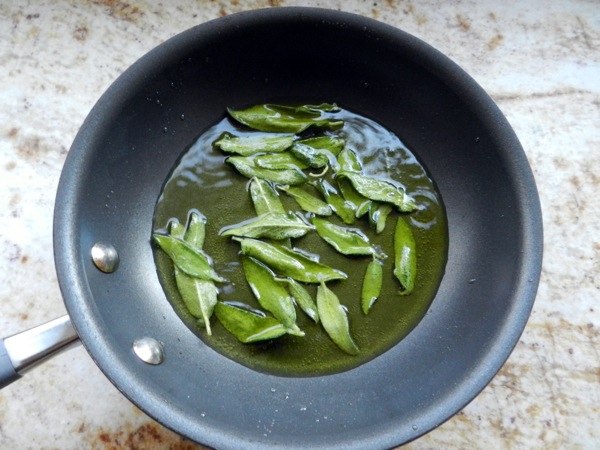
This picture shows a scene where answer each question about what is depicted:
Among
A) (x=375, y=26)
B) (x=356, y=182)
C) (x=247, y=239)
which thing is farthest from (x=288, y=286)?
(x=375, y=26)

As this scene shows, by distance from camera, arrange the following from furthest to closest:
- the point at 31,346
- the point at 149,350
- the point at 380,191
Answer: the point at 380,191
the point at 149,350
the point at 31,346

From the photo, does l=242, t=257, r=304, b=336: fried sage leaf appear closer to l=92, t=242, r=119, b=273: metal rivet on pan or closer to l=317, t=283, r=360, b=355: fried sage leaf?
l=317, t=283, r=360, b=355: fried sage leaf

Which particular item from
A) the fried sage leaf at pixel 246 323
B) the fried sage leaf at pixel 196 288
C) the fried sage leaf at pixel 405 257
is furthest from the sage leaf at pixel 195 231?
the fried sage leaf at pixel 405 257

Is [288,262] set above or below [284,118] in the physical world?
below

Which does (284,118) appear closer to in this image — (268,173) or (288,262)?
(268,173)

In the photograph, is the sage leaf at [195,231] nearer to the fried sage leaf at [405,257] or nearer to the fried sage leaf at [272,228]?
the fried sage leaf at [272,228]

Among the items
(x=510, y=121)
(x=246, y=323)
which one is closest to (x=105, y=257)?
(x=246, y=323)
